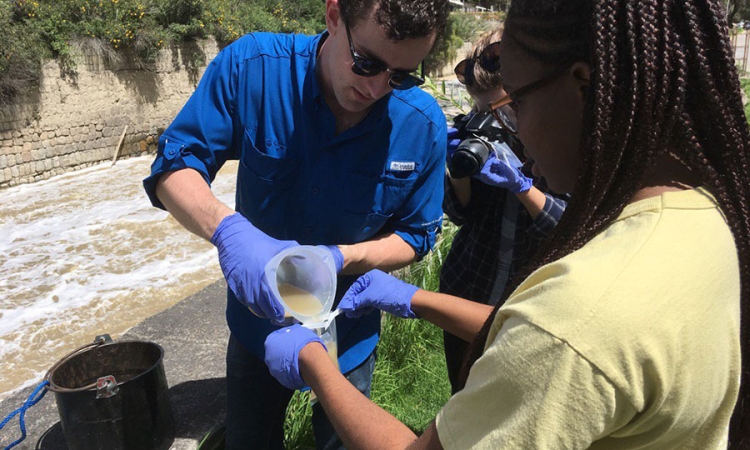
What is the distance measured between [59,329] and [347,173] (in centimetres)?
575

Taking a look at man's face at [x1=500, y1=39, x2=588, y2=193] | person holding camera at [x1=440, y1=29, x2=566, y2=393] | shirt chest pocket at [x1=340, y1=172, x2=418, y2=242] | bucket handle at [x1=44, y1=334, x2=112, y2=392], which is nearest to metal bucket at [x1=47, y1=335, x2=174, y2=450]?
bucket handle at [x1=44, y1=334, x2=112, y2=392]

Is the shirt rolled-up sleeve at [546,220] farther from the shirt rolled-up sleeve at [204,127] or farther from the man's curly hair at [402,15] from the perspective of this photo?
the shirt rolled-up sleeve at [204,127]

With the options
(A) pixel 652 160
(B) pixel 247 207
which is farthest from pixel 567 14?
(B) pixel 247 207

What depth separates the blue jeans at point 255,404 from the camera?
2191 millimetres

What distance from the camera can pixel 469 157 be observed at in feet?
8.21

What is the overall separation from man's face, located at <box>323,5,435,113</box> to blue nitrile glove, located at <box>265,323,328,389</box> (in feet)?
2.53

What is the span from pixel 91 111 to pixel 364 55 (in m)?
12.6

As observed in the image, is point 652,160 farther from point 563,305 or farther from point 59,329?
point 59,329

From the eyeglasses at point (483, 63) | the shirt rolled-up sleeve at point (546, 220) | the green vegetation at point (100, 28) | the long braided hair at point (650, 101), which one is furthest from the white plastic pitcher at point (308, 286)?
the green vegetation at point (100, 28)

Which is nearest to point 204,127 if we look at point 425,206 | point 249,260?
point 249,260

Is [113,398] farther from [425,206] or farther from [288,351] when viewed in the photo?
[425,206]

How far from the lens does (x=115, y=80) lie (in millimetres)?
13258

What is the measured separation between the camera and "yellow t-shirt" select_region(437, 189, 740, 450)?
81 cm

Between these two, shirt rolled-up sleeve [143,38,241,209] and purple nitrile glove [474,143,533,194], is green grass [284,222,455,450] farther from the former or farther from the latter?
shirt rolled-up sleeve [143,38,241,209]
